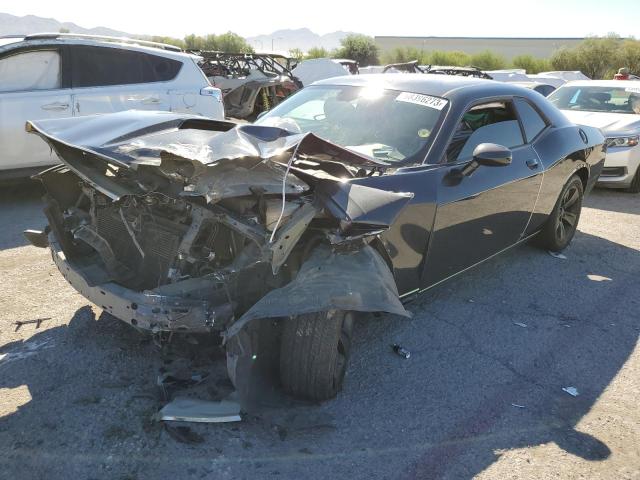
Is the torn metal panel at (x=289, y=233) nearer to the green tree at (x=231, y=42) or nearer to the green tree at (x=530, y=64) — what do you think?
the green tree at (x=530, y=64)

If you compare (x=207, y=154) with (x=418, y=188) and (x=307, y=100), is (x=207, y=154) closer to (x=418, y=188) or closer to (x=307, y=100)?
(x=418, y=188)

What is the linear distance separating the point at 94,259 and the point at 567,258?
435 cm

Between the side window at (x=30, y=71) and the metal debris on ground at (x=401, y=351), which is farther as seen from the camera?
the side window at (x=30, y=71)

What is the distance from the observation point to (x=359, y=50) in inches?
1864

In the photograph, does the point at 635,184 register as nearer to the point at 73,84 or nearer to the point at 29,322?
the point at 73,84

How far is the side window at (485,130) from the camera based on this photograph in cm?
369

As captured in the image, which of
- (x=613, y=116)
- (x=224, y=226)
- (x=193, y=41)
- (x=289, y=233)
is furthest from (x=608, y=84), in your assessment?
(x=193, y=41)

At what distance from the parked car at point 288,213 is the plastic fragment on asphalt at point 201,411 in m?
0.26

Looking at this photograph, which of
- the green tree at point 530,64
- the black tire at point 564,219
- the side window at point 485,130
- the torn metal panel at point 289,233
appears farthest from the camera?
the green tree at point 530,64

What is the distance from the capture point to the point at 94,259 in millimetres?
3260

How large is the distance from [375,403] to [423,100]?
2122mm

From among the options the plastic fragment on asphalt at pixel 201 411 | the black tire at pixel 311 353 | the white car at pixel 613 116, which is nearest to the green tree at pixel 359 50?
the white car at pixel 613 116

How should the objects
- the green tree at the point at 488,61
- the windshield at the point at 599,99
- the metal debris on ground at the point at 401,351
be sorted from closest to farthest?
the metal debris on ground at the point at 401,351
the windshield at the point at 599,99
the green tree at the point at 488,61

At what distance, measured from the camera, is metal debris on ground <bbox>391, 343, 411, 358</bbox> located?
342 cm
